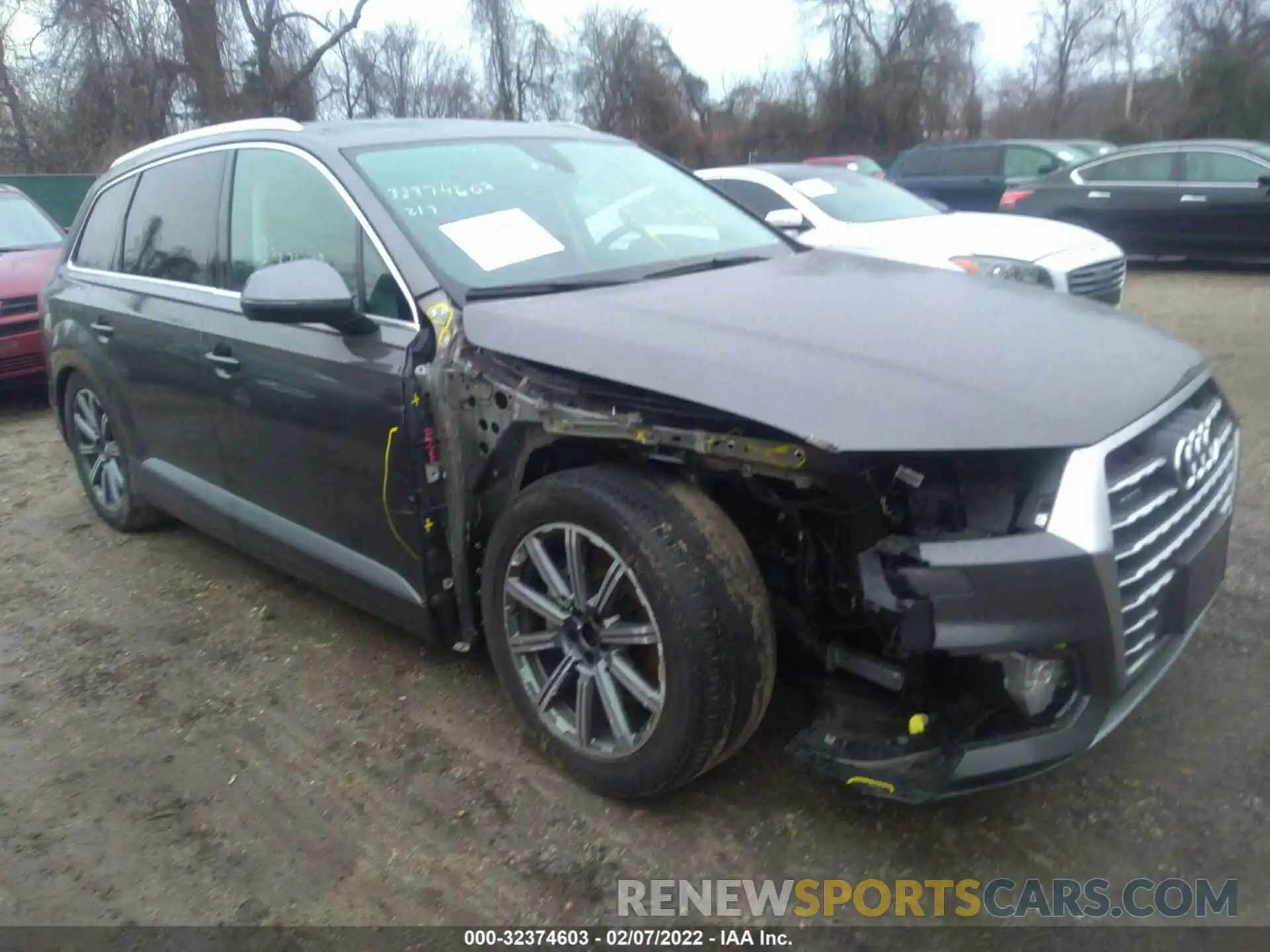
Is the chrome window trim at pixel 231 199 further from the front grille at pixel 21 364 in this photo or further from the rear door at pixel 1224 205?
the rear door at pixel 1224 205

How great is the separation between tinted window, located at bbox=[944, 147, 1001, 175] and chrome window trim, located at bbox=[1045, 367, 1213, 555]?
14.7 m

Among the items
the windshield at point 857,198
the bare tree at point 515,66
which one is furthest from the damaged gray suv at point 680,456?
the bare tree at point 515,66

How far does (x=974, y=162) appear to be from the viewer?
1588 centimetres

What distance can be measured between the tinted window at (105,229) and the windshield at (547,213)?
1.85 m

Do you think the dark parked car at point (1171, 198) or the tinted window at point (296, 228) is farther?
the dark parked car at point (1171, 198)

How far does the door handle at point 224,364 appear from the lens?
12.1 feet

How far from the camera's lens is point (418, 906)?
2.56 m

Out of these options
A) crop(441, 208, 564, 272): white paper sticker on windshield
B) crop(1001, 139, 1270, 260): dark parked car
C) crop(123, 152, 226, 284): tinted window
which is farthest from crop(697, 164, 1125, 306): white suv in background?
crop(1001, 139, 1270, 260): dark parked car

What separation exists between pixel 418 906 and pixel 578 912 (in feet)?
1.27

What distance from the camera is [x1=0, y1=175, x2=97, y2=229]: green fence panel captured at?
63.1 ft

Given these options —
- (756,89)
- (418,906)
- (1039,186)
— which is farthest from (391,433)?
(756,89)

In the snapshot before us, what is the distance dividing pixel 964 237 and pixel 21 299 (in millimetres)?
6694

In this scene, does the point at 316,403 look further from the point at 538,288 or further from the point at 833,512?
the point at 833,512

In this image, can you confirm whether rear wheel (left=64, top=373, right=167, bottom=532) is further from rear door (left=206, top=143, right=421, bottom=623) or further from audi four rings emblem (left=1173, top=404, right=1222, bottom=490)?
audi four rings emblem (left=1173, top=404, right=1222, bottom=490)
